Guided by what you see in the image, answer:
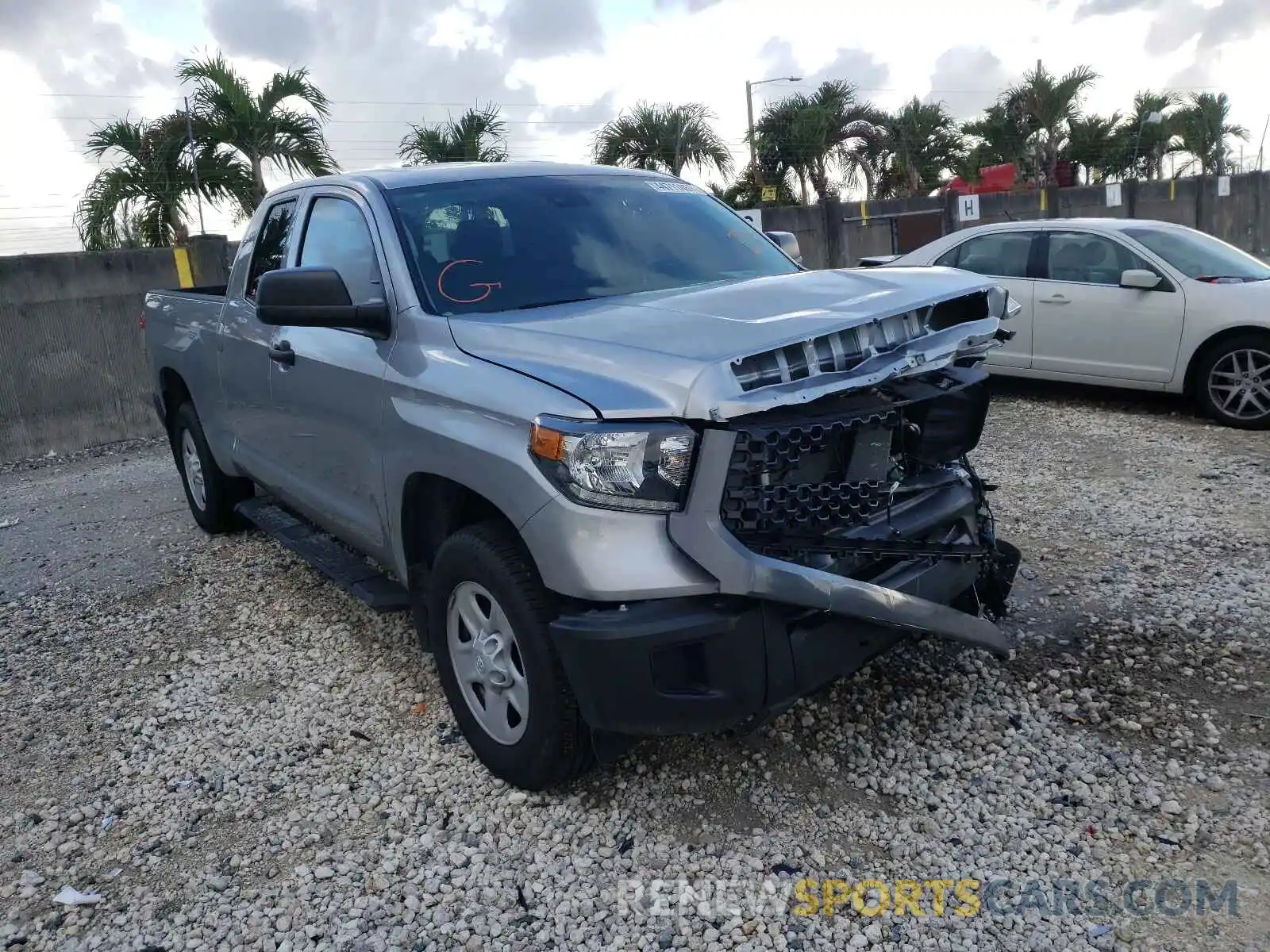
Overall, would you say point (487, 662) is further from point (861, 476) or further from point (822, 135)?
point (822, 135)

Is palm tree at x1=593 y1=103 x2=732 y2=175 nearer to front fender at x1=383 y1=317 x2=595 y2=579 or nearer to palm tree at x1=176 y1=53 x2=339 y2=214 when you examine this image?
palm tree at x1=176 y1=53 x2=339 y2=214

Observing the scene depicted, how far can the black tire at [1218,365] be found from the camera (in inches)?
294

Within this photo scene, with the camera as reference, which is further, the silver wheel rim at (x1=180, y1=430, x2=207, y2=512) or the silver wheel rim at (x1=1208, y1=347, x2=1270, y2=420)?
the silver wheel rim at (x1=1208, y1=347, x2=1270, y2=420)

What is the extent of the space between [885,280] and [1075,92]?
1095 inches

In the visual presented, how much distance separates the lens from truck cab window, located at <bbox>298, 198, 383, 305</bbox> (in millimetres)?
3982

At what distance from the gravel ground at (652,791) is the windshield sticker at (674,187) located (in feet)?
7.09

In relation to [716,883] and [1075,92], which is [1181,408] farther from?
[1075,92]

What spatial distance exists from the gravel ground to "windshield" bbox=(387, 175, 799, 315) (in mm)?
1587

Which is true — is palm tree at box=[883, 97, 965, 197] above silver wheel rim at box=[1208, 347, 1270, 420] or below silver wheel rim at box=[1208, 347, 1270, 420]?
above

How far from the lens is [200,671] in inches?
182

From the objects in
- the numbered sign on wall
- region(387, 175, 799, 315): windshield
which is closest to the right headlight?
region(387, 175, 799, 315): windshield

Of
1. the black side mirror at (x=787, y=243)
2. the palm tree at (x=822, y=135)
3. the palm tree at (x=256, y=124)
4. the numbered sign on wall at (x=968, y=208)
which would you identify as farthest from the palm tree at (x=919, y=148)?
the black side mirror at (x=787, y=243)

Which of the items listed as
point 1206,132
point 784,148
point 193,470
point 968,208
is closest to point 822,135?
point 784,148

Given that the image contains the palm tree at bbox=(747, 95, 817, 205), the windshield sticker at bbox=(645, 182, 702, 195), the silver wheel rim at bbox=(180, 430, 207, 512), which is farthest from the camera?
the palm tree at bbox=(747, 95, 817, 205)
